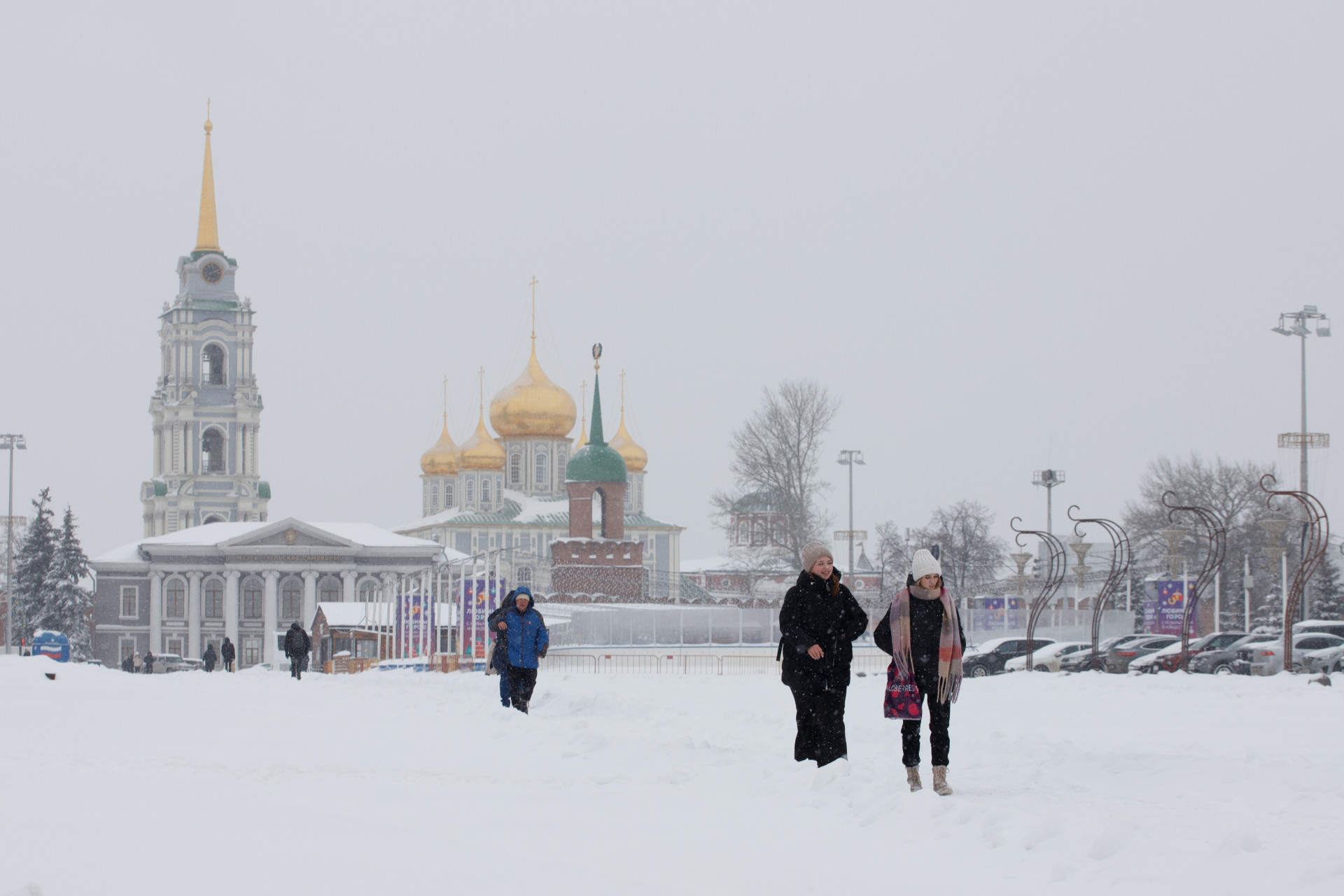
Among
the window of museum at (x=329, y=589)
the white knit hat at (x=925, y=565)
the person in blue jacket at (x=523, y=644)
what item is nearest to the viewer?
the white knit hat at (x=925, y=565)

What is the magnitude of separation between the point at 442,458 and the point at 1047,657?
Answer: 7277 centimetres

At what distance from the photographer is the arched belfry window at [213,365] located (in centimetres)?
9438

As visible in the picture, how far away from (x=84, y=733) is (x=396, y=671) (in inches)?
793

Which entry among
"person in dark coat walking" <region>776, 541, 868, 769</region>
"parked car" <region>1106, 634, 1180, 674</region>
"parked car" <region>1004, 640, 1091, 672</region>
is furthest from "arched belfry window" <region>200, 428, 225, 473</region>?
"person in dark coat walking" <region>776, 541, 868, 769</region>

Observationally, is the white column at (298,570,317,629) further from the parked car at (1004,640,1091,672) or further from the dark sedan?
the dark sedan

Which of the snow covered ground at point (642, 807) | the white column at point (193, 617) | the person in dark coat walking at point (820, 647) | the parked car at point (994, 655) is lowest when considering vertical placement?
the white column at point (193, 617)

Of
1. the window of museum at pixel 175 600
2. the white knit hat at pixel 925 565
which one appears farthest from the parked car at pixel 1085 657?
the window of museum at pixel 175 600

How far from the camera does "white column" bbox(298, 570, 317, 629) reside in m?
79.6

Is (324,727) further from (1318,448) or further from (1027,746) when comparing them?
(1318,448)

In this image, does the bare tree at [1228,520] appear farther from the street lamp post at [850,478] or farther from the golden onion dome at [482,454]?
the golden onion dome at [482,454]

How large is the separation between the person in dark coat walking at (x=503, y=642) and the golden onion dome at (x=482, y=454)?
82.9 metres

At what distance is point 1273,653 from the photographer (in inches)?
1085

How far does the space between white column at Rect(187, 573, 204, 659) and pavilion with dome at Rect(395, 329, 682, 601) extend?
62.5 ft

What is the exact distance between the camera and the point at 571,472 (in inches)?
2899
